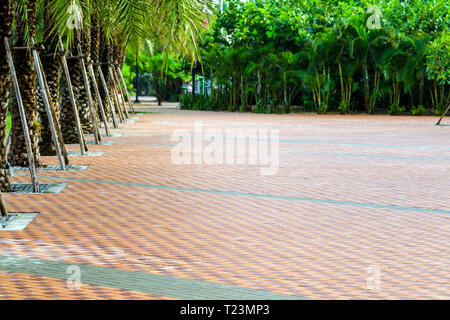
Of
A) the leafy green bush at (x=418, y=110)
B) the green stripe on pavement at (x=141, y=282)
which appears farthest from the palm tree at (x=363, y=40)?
the green stripe on pavement at (x=141, y=282)

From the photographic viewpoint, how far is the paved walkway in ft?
18.1

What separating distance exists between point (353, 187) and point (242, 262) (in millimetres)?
4861

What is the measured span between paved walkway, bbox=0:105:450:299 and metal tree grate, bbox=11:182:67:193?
27 cm

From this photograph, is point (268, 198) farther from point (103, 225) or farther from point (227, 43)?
point (227, 43)

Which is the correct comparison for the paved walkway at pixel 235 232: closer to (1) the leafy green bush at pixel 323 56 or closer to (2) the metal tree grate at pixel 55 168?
(2) the metal tree grate at pixel 55 168

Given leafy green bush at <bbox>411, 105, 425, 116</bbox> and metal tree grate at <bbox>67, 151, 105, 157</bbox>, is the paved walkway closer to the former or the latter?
metal tree grate at <bbox>67, 151, 105, 157</bbox>

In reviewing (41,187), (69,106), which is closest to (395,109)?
(69,106)

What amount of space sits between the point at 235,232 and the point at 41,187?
4008 mm

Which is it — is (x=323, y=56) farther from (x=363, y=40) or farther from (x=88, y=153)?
(x=88, y=153)

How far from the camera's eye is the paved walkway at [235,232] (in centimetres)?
551

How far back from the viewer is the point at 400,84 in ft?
106

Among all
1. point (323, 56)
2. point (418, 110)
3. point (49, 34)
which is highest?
point (323, 56)

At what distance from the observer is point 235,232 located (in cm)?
750
